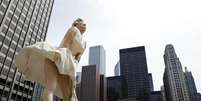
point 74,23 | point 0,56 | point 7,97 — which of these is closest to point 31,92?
point 7,97

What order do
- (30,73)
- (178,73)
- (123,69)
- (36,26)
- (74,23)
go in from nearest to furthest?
(30,73) → (74,23) → (36,26) → (178,73) → (123,69)

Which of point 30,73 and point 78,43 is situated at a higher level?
point 78,43

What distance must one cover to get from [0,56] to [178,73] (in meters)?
108

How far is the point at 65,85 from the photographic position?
399 centimetres

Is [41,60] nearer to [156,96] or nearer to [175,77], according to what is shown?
[175,77]

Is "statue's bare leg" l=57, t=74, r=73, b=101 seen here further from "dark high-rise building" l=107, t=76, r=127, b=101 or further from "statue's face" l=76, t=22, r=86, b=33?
"dark high-rise building" l=107, t=76, r=127, b=101

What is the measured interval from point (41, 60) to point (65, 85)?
724 millimetres

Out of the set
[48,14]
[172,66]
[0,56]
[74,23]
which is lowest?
[74,23]

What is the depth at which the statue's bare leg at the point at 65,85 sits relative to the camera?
3.92m

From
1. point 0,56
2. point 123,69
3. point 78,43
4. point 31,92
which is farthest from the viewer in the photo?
point 123,69

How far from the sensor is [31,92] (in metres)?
57.2

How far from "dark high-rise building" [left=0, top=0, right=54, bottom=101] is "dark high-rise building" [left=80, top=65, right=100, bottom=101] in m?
52.0

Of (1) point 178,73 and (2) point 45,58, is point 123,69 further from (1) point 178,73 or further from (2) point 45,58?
(2) point 45,58

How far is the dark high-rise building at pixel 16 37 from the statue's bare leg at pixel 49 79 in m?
46.6
